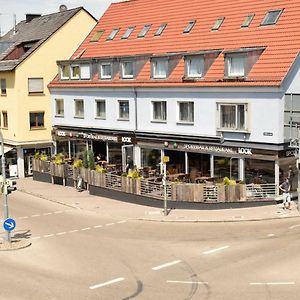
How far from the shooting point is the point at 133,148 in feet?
124

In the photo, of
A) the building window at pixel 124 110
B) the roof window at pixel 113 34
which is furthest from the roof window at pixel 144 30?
the building window at pixel 124 110

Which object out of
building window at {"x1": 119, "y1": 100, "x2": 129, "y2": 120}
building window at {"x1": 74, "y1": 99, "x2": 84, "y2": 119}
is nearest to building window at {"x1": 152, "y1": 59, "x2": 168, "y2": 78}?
building window at {"x1": 119, "y1": 100, "x2": 129, "y2": 120}

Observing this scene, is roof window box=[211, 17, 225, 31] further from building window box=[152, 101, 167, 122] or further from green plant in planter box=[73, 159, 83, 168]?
green plant in planter box=[73, 159, 83, 168]

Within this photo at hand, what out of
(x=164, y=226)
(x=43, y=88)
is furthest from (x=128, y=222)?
(x=43, y=88)

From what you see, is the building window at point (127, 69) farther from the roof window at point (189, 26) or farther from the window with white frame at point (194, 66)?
the window with white frame at point (194, 66)

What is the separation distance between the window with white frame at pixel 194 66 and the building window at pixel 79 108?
1077 centimetres

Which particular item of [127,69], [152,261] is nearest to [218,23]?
[127,69]

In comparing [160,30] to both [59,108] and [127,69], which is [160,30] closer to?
[127,69]

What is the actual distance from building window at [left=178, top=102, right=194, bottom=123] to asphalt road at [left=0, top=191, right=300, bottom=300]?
8.11m

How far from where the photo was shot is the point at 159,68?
1435 inches

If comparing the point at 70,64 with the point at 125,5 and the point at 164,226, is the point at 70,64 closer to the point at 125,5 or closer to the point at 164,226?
the point at 125,5

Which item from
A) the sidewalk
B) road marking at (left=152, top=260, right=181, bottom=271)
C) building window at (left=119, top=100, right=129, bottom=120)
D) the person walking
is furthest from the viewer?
building window at (left=119, top=100, right=129, bottom=120)

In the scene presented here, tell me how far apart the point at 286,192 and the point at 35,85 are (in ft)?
77.4

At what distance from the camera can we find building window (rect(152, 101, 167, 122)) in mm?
35750
